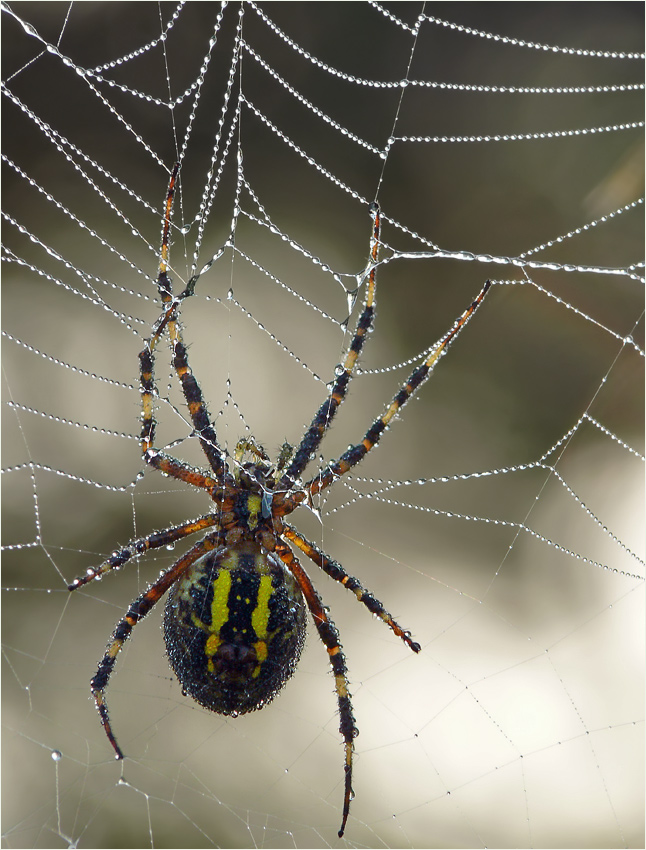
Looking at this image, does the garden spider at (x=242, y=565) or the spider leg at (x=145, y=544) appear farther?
the spider leg at (x=145, y=544)

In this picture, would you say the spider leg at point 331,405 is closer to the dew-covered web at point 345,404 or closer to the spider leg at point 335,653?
the spider leg at point 335,653

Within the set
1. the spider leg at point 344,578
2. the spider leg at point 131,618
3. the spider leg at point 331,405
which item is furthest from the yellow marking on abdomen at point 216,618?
the spider leg at point 331,405

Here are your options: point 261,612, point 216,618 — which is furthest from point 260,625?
point 216,618

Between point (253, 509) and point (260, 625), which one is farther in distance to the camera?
point (253, 509)

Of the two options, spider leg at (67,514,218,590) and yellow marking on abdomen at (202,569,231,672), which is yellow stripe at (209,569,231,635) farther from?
spider leg at (67,514,218,590)

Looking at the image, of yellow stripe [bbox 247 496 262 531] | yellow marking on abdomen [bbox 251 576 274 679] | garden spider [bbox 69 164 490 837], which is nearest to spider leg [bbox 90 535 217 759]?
garden spider [bbox 69 164 490 837]

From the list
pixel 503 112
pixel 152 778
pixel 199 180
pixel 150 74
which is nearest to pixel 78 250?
pixel 199 180

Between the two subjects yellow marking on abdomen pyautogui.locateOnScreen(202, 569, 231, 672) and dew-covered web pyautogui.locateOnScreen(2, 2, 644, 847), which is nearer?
yellow marking on abdomen pyautogui.locateOnScreen(202, 569, 231, 672)

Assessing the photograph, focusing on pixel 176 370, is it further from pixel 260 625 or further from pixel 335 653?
pixel 335 653
